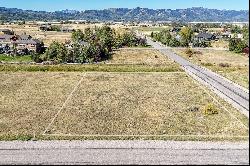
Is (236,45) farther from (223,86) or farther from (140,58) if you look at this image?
(223,86)

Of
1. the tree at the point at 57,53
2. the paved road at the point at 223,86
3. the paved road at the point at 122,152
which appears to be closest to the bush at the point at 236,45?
the paved road at the point at 223,86

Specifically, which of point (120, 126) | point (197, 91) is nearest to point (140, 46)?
point (197, 91)

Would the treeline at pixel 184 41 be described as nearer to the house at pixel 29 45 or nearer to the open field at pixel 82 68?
the house at pixel 29 45

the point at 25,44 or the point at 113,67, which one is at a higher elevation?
the point at 25,44

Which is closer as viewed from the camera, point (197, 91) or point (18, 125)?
point (18, 125)

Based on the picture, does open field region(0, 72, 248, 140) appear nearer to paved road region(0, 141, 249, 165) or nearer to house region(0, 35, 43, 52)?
paved road region(0, 141, 249, 165)

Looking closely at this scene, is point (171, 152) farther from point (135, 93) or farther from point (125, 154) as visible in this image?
point (135, 93)

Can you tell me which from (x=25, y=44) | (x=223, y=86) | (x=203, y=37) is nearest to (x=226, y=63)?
(x=223, y=86)
